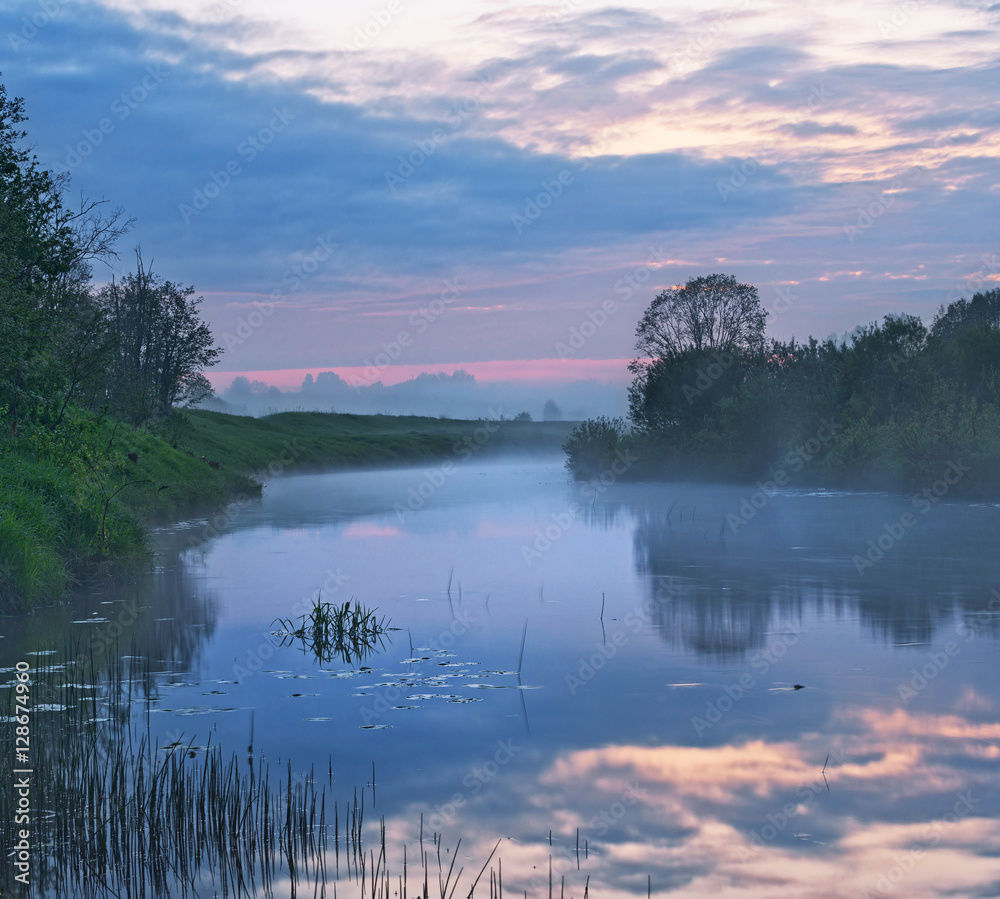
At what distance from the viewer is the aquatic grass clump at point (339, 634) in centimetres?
1571

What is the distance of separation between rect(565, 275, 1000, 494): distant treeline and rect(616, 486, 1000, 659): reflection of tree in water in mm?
6390

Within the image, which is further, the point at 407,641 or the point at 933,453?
the point at 933,453

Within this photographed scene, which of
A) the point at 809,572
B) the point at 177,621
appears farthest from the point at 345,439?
the point at 177,621

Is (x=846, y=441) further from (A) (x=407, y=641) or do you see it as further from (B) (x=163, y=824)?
(B) (x=163, y=824)

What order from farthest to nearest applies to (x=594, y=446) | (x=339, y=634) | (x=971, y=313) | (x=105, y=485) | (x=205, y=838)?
(x=971, y=313) → (x=594, y=446) → (x=105, y=485) → (x=339, y=634) → (x=205, y=838)

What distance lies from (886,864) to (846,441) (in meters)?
50.3

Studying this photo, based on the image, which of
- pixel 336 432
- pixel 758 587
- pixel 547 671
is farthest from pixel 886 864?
pixel 336 432

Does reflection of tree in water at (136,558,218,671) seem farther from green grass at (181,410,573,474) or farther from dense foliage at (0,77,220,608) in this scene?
green grass at (181,410,573,474)

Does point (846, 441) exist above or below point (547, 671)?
above

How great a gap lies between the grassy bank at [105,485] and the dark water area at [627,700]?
1020 mm

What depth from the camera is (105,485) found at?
2577cm

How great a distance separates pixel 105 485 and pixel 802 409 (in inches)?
1788

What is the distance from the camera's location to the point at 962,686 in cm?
1329

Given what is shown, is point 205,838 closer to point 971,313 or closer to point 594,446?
point 594,446
